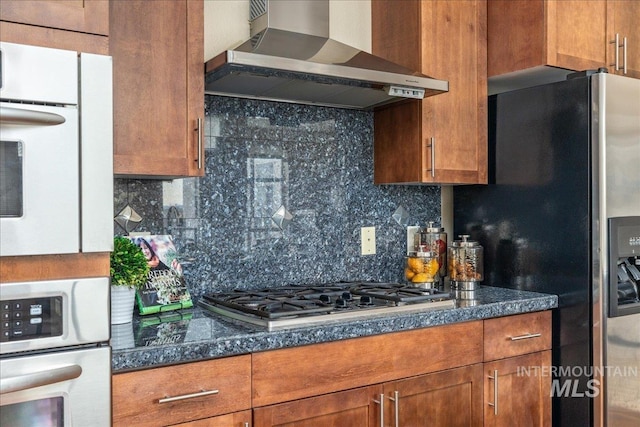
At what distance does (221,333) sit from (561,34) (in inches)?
69.8

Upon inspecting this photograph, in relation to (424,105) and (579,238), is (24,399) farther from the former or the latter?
(579,238)

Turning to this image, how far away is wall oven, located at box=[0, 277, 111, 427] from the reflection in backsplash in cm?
74

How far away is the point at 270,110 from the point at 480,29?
963 millimetres

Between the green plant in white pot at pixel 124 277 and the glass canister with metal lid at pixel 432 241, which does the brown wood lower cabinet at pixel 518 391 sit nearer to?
the glass canister with metal lid at pixel 432 241

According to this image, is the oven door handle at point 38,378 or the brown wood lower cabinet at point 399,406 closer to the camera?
the oven door handle at point 38,378

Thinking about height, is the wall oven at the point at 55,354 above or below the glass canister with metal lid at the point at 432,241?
below

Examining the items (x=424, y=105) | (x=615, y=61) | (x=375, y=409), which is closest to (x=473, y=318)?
(x=375, y=409)

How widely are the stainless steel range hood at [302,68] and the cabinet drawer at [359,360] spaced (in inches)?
33.4

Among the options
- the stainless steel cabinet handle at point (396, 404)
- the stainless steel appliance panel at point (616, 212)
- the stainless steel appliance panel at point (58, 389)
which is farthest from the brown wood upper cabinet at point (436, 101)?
the stainless steel appliance panel at point (58, 389)

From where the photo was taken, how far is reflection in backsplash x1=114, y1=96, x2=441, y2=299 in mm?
2100

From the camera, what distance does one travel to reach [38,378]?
47.3 inches

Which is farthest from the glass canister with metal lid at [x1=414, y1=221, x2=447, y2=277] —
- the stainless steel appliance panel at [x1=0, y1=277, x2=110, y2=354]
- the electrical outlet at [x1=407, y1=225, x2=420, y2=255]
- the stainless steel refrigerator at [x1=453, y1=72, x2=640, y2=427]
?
the stainless steel appliance panel at [x1=0, y1=277, x2=110, y2=354]

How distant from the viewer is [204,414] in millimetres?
1475

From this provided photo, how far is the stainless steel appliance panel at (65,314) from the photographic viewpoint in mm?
1210
